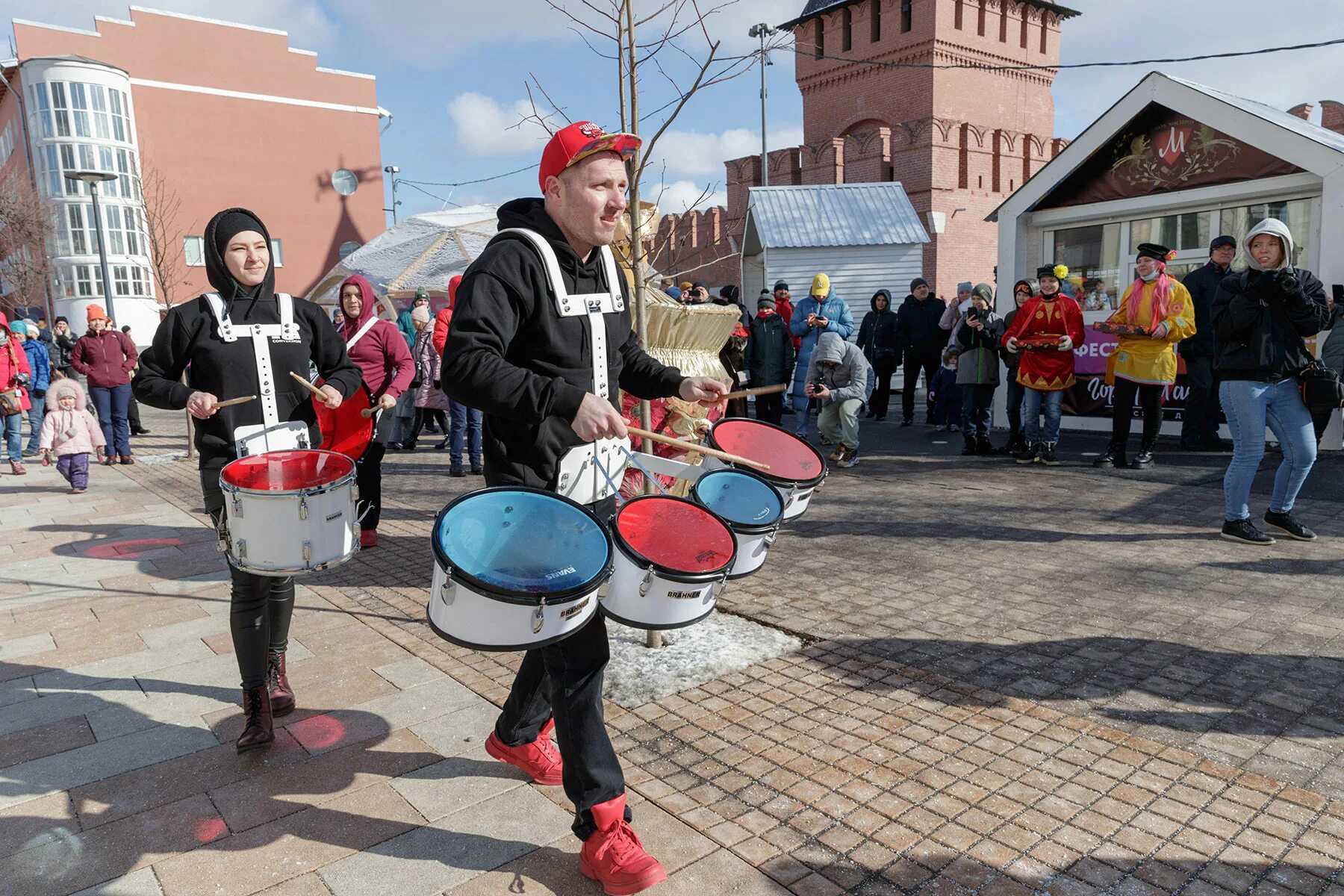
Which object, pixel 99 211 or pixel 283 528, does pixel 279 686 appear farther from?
pixel 99 211

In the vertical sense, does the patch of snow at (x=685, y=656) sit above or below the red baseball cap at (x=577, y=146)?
below

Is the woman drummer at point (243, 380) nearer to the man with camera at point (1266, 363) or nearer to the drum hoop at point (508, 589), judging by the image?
the drum hoop at point (508, 589)

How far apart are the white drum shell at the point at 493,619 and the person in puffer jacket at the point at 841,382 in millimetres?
7281

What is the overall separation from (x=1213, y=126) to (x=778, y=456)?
922 centimetres

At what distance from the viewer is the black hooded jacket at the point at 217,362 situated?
3.53 m

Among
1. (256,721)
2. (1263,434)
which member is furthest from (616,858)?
(1263,434)

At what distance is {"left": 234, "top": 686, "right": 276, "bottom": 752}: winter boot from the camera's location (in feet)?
11.3

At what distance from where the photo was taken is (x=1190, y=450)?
387 inches

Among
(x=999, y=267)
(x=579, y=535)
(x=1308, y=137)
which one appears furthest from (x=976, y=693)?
(x=999, y=267)

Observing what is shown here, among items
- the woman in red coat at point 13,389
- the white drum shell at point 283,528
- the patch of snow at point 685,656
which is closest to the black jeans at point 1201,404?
the patch of snow at point 685,656

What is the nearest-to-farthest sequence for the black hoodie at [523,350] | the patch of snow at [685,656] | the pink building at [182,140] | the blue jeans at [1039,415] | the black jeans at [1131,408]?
the black hoodie at [523,350], the patch of snow at [685,656], the black jeans at [1131,408], the blue jeans at [1039,415], the pink building at [182,140]

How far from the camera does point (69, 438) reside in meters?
9.77

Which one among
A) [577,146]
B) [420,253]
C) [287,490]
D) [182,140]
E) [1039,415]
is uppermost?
[182,140]

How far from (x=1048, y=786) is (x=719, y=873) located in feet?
3.98
